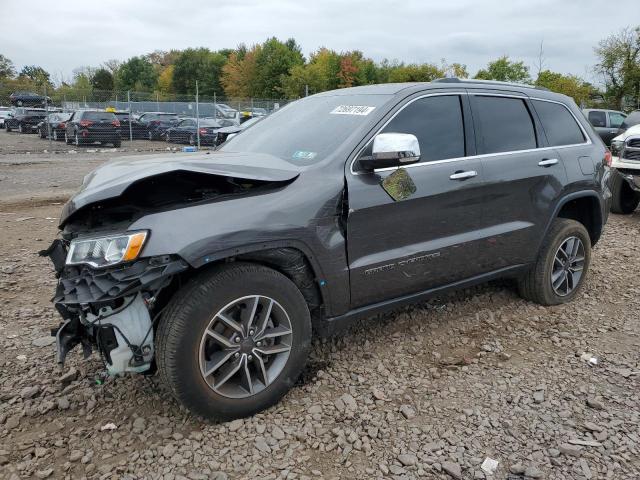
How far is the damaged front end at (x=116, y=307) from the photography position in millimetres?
2482

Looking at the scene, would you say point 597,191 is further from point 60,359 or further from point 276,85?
point 276,85

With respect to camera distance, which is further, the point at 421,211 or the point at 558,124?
the point at 558,124

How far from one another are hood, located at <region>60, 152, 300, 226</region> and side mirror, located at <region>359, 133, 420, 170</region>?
0.47 metres

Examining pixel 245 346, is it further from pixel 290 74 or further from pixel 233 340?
pixel 290 74

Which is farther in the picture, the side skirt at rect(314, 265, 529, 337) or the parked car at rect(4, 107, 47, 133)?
the parked car at rect(4, 107, 47, 133)

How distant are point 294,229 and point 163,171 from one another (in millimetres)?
739

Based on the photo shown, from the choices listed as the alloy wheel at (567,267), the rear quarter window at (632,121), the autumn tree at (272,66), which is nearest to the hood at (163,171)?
the alloy wheel at (567,267)

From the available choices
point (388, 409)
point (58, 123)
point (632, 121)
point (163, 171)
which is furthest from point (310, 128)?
point (58, 123)

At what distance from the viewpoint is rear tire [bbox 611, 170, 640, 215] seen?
8.61 meters

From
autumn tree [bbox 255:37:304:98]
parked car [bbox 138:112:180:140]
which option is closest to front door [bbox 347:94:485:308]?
parked car [bbox 138:112:180:140]

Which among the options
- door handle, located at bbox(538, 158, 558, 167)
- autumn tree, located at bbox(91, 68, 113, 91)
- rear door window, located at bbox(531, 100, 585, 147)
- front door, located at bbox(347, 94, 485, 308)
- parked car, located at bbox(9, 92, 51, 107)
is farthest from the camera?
autumn tree, located at bbox(91, 68, 113, 91)

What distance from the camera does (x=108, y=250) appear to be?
2539 mm

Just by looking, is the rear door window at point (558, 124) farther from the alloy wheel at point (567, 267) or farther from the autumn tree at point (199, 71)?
the autumn tree at point (199, 71)

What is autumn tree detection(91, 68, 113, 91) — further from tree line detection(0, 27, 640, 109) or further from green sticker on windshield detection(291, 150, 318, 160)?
green sticker on windshield detection(291, 150, 318, 160)
